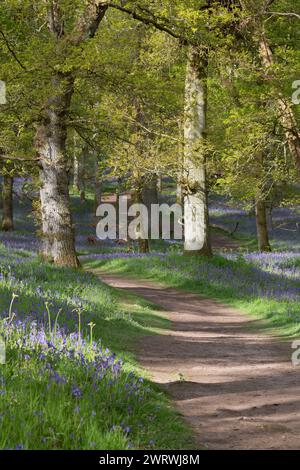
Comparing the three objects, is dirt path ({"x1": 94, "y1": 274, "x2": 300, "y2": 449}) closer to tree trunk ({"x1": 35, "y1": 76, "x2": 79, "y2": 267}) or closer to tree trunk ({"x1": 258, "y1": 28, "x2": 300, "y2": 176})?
tree trunk ({"x1": 35, "y1": 76, "x2": 79, "y2": 267})

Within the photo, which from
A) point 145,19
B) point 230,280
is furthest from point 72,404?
point 230,280

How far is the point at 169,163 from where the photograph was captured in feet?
55.4

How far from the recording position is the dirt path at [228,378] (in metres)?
5.43

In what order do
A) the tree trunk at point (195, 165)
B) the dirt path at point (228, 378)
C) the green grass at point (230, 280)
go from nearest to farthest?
the dirt path at point (228, 378), the green grass at point (230, 280), the tree trunk at point (195, 165)

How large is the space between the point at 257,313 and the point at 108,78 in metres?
6.03

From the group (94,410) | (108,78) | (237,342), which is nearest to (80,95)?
(108,78)

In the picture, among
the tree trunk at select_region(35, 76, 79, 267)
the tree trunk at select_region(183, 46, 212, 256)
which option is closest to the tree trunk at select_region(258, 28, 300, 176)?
the tree trunk at select_region(183, 46, 212, 256)

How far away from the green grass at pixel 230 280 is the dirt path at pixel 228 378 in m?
0.59

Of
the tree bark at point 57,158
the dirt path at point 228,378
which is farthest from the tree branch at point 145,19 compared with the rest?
the dirt path at point 228,378

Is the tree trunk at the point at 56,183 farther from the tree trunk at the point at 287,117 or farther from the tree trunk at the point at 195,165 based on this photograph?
the tree trunk at the point at 287,117

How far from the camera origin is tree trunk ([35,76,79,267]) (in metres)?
14.7

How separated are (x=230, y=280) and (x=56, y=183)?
208 inches
